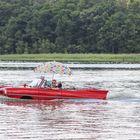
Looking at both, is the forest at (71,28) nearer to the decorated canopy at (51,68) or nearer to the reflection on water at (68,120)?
the decorated canopy at (51,68)

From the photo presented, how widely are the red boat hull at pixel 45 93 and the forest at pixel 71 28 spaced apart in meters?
90.3

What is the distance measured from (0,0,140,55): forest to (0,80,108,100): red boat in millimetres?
90280

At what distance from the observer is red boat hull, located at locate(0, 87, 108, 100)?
42.5 m

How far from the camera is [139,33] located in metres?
137

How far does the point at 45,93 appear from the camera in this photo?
141ft

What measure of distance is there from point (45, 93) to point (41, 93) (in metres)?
0.27

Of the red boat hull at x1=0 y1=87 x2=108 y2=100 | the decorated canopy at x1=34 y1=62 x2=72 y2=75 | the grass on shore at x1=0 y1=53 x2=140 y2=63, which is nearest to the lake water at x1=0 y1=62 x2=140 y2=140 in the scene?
the red boat hull at x1=0 y1=87 x2=108 y2=100

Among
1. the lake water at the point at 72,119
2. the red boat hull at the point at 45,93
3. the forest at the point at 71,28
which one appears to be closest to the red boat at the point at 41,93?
the red boat hull at the point at 45,93

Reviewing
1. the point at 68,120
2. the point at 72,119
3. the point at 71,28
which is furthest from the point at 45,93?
the point at 71,28

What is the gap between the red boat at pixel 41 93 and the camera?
42562mm

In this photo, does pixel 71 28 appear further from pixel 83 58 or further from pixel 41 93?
pixel 41 93

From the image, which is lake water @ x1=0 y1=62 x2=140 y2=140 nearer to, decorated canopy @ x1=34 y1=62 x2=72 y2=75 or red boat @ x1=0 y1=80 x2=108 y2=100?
red boat @ x1=0 y1=80 x2=108 y2=100

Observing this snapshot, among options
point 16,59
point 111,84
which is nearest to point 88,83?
point 111,84

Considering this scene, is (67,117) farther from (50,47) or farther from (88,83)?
(50,47)
